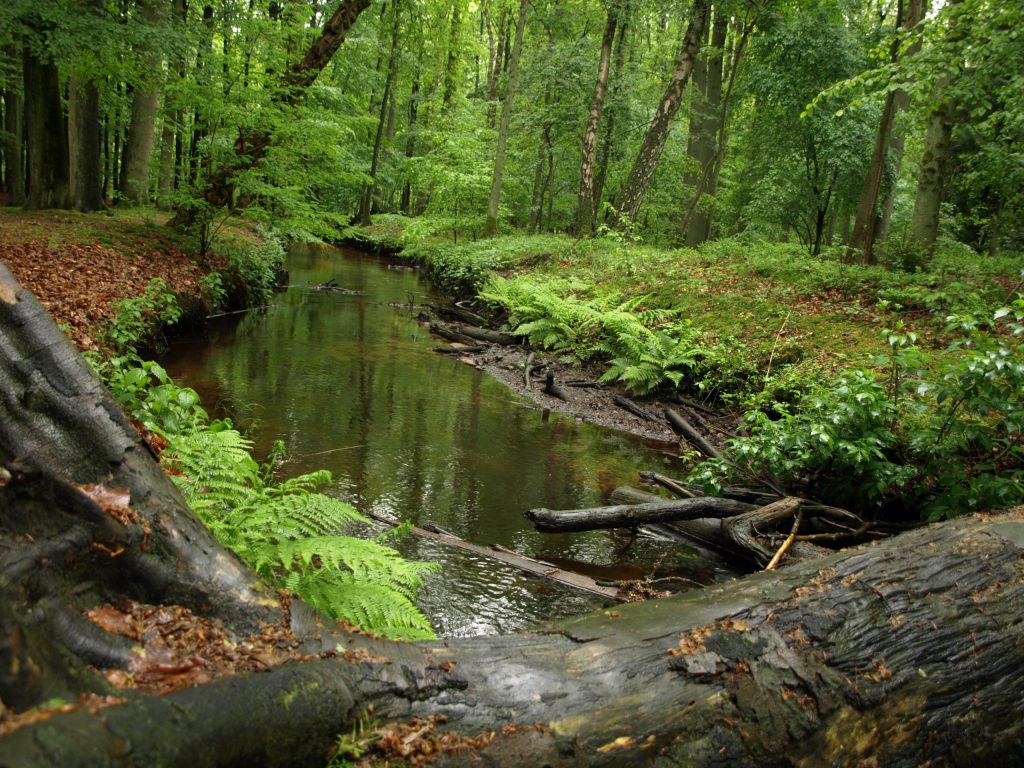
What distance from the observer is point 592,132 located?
18.5 meters

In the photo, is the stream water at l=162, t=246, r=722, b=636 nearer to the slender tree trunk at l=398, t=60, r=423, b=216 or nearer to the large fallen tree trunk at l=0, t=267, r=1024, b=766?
the large fallen tree trunk at l=0, t=267, r=1024, b=766

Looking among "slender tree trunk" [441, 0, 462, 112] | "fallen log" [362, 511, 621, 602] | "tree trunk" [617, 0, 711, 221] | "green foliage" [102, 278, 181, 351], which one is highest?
"slender tree trunk" [441, 0, 462, 112]

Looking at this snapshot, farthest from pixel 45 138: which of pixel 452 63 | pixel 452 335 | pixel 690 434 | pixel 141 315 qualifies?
pixel 452 63

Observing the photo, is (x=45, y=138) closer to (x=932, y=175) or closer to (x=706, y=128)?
(x=932, y=175)

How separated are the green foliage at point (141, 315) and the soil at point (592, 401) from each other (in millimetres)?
4960

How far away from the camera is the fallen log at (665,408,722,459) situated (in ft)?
23.7

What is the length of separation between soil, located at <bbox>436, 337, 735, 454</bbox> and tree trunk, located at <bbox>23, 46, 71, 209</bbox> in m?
9.40

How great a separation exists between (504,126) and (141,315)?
1461cm

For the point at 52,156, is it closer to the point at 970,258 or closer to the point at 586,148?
the point at 586,148

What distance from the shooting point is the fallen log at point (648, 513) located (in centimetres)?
506

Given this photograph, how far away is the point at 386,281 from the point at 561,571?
17.9 meters

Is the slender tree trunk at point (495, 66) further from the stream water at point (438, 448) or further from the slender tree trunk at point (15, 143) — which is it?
the stream water at point (438, 448)

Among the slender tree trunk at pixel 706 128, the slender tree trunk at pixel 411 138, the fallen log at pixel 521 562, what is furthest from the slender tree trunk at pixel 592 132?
the slender tree trunk at pixel 411 138

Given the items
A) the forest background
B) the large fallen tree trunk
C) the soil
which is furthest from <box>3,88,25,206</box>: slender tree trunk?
the large fallen tree trunk
